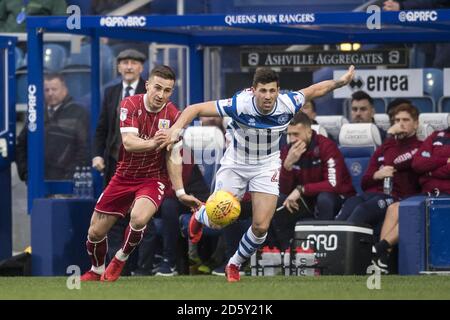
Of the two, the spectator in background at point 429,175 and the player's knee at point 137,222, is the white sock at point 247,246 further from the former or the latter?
the spectator in background at point 429,175

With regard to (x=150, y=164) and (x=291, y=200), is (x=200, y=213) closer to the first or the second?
(x=150, y=164)

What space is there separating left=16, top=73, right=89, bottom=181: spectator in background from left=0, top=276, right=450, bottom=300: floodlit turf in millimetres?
2712

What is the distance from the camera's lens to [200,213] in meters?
12.4

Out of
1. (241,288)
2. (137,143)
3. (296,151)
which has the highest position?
(137,143)

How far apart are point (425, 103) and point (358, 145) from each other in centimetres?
154

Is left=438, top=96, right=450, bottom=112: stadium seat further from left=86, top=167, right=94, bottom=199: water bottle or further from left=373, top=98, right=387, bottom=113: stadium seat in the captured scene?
left=86, top=167, right=94, bottom=199: water bottle

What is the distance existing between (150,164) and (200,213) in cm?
66

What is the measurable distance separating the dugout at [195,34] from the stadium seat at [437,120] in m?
0.95

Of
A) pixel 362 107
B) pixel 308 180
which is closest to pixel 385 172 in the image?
pixel 308 180

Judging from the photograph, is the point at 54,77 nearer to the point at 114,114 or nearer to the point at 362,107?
the point at 114,114

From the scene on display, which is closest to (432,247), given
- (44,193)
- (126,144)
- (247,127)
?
(247,127)

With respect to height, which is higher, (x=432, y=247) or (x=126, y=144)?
(x=126, y=144)

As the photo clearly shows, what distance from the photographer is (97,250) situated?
1282cm

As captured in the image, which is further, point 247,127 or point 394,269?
point 394,269
